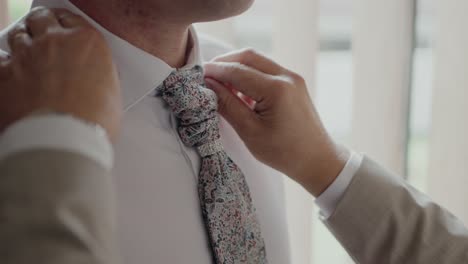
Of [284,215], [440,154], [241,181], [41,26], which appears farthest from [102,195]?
[440,154]

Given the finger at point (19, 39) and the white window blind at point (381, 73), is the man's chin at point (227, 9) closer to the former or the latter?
the finger at point (19, 39)

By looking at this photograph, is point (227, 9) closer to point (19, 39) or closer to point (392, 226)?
point (19, 39)

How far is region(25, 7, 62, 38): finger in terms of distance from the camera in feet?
2.36

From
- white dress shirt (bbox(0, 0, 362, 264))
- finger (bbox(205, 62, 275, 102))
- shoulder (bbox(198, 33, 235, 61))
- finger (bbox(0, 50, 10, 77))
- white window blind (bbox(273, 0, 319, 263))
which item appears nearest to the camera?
finger (bbox(0, 50, 10, 77))

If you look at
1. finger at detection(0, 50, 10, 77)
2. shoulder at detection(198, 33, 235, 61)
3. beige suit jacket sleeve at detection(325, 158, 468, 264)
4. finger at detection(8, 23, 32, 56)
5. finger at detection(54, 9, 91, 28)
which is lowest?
beige suit jacket sleeve at detection(325, 158, 468, 264)

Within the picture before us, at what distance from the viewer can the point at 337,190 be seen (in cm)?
103

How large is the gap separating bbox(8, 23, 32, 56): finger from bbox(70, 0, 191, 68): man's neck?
0.46ft

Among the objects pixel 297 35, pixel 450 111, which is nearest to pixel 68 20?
pixel 297 35

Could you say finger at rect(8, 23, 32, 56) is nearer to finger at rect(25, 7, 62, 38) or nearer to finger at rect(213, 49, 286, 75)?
finger at rect(25, 7, 62, 38)

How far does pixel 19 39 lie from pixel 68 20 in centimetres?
6

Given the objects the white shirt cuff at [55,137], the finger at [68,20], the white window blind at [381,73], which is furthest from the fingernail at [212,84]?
the white window blind at [381,73]

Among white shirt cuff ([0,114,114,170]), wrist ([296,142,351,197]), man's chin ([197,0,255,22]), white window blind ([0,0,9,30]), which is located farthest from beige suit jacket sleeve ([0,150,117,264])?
white window blind ([0,0,9,30])

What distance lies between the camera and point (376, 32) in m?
1.38

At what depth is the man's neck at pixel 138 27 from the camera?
2.86 ft
